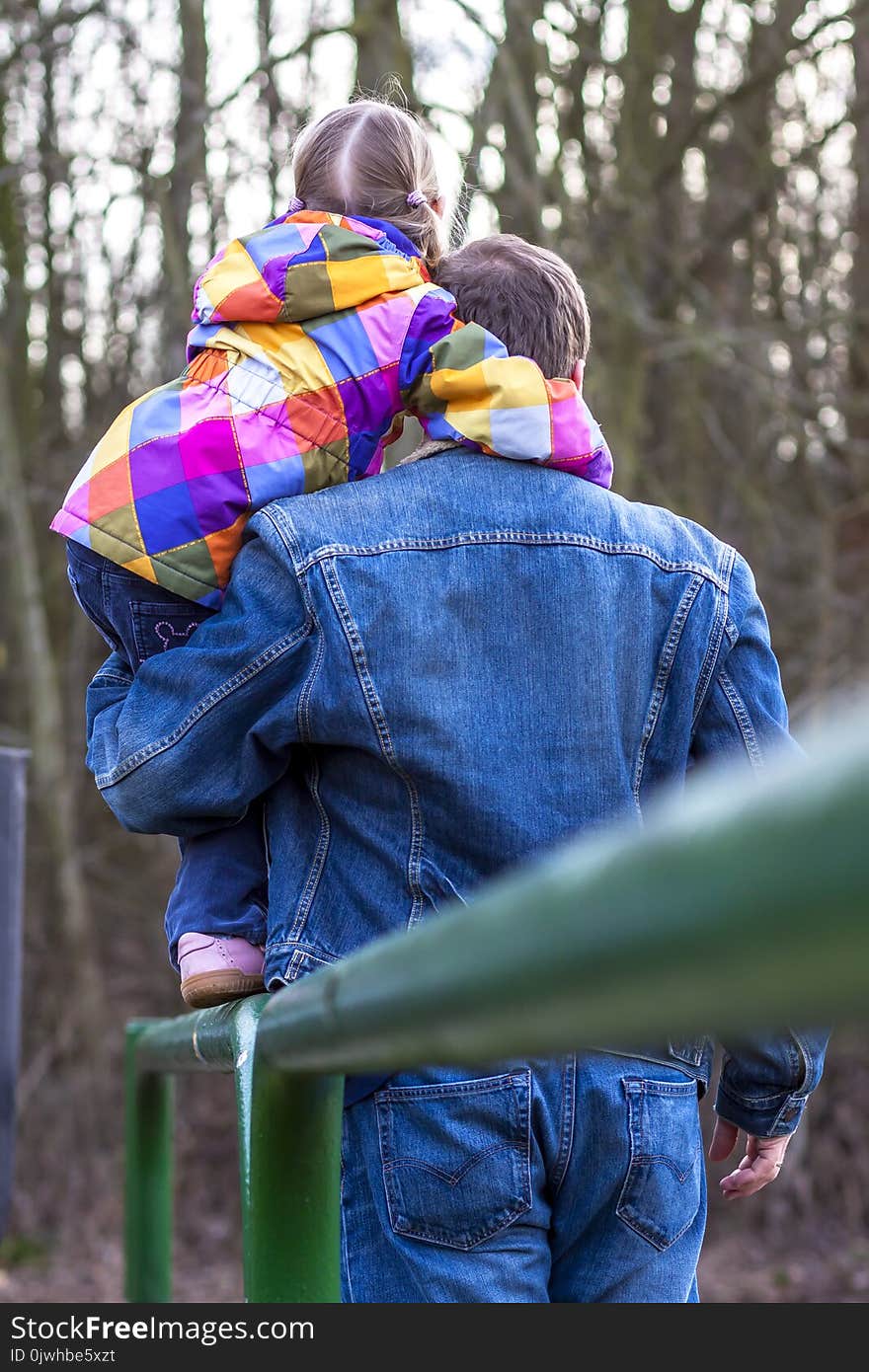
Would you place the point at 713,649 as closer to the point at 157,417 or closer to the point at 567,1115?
the point at 567,1115

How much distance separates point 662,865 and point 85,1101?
6915mm

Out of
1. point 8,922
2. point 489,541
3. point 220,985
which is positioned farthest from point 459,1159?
point 8,922

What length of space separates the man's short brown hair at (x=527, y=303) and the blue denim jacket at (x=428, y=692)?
16 centimetres

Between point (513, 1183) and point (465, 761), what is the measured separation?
379 mm

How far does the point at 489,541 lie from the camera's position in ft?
4.88

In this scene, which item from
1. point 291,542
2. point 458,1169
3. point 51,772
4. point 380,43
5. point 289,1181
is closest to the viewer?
point 289,1181

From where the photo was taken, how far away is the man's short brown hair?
164 centimetres

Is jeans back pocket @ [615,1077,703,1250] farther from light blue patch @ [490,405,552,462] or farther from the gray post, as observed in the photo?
the gray post

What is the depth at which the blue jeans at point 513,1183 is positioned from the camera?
138cm

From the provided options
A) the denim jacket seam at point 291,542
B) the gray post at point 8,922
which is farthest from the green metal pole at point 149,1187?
the denim jacket seam at point 291,542

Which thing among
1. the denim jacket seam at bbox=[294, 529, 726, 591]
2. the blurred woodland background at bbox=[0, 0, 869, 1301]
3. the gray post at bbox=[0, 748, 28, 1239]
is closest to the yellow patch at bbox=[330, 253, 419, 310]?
the denim jacket seam at bbox=[294, 529, 726, 591]

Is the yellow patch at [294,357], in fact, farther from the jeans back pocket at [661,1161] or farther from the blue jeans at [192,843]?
the jeans back pocket at [661,1161]

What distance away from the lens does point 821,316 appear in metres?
6.30
